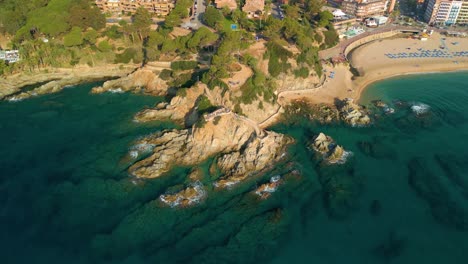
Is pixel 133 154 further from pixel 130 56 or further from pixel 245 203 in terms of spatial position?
pixel 130 56

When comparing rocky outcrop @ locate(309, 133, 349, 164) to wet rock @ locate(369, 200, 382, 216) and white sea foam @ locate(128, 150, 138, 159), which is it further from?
white sea foam @ locate(128, 150, 138, 159)

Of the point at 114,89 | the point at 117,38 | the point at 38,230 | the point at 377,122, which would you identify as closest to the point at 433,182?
the point at 377,122

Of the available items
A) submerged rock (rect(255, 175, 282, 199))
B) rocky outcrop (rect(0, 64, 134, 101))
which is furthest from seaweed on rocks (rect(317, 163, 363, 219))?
rocky outcrop (rect(0, 64, 134, 101))

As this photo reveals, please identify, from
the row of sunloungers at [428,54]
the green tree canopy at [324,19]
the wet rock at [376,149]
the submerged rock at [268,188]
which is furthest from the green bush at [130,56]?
the row of sunloungers at [428,54]

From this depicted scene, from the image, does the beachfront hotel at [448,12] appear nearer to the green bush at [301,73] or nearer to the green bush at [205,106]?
the green bush at [301,73]

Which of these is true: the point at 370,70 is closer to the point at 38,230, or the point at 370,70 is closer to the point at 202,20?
the point at 202,20

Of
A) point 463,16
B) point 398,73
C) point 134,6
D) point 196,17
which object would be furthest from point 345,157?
Result: point 463,16
